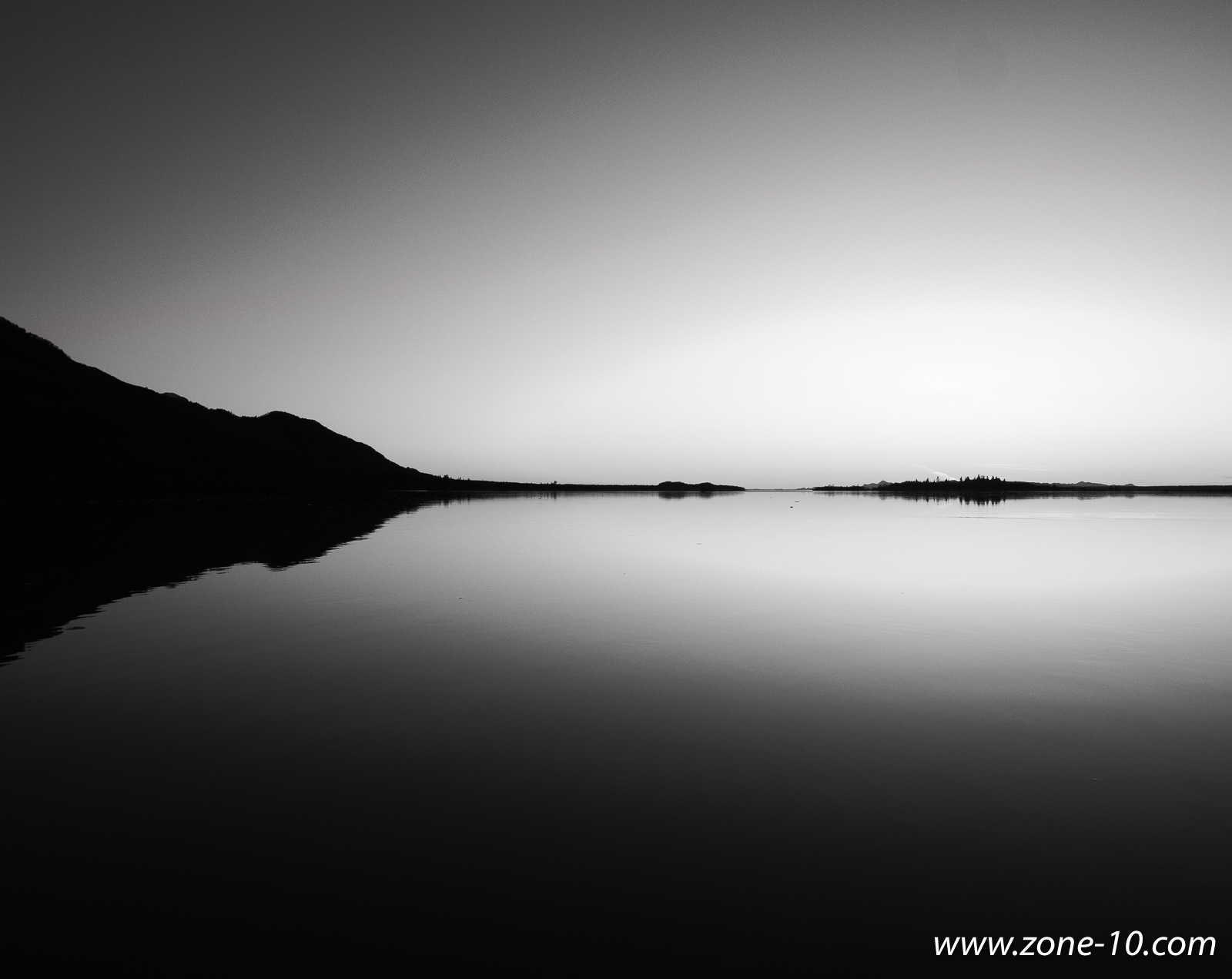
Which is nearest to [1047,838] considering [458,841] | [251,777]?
[458,841]

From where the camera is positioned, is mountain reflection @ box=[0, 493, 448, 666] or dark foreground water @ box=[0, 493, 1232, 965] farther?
mountain reflection @ box=[0, 493, 448, 666]

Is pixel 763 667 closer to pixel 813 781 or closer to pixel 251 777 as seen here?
pixel 813 781

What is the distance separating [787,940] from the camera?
16.6 feet

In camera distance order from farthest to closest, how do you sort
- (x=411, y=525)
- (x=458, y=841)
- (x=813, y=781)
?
(x=411, y=525) < (x=813, y=781) < (x=458, y=841)

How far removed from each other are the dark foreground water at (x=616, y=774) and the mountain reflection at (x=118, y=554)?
2.22 ft

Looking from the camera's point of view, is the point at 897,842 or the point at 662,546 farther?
the point at 662,546

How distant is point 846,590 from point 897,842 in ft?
53.3

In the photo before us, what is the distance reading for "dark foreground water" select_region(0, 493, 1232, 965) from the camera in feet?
17.6

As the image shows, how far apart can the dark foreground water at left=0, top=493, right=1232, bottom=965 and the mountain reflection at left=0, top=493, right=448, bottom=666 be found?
677 mm

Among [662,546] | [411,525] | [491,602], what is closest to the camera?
[491,602]

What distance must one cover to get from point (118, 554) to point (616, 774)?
34.4m

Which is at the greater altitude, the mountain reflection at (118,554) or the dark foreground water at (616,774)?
the mountain reflection at (118,554)

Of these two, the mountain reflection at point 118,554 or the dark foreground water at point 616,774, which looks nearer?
the dark foreground water at point 616,774

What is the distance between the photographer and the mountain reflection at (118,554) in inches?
696
